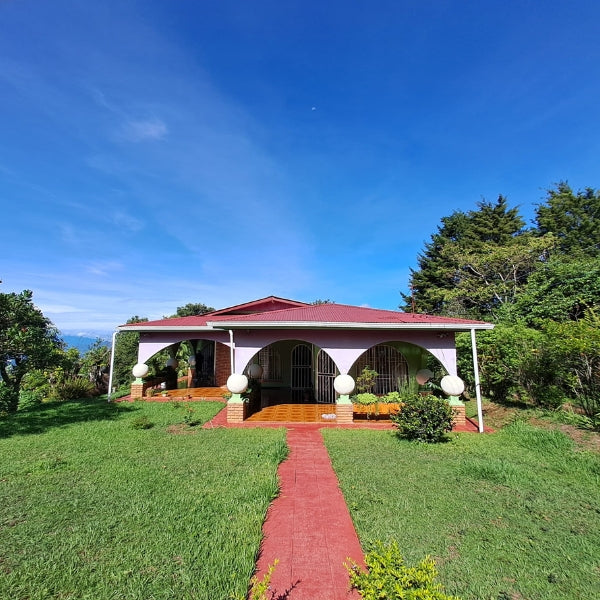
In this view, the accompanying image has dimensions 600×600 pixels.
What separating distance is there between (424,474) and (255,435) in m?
4.28

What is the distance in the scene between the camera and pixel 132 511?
4449 mm

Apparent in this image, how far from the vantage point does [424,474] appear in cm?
582

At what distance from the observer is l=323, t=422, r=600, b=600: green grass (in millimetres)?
3256

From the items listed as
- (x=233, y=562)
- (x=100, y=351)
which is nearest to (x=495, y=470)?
(x=233, y=562)

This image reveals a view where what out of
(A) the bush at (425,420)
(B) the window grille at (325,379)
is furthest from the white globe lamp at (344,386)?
(B) the window grille at (325,379)

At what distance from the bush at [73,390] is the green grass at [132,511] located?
5.93 m

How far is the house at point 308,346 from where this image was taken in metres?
9.88

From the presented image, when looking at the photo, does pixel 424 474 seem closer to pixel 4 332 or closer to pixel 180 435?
pixel 180 435

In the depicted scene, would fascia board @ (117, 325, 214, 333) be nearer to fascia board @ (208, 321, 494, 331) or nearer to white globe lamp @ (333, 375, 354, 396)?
fascia board @ (208, 321, 494, 331)

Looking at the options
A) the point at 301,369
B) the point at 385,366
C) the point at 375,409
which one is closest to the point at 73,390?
the point at 301,369

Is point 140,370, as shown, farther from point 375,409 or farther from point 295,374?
point 375,409

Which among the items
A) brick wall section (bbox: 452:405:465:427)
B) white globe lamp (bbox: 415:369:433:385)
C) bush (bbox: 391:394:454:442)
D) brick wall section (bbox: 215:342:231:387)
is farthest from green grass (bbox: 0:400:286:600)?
brick wall section (bbox: 215:342:231:387)

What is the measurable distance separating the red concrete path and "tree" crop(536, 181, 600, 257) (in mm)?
28222

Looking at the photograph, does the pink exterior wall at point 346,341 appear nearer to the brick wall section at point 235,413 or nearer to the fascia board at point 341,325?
the fascia board at point 341,325
